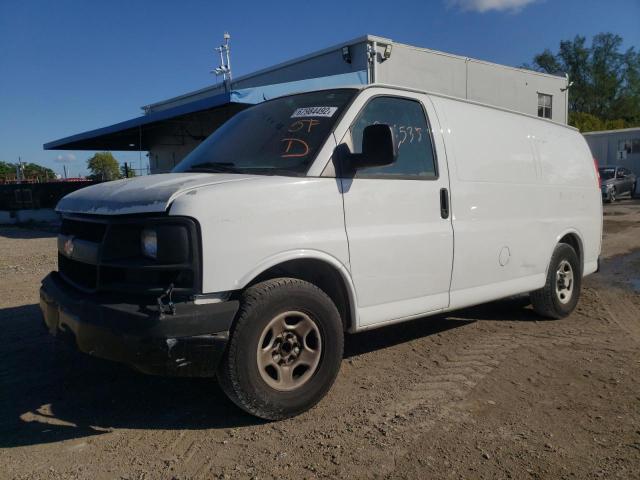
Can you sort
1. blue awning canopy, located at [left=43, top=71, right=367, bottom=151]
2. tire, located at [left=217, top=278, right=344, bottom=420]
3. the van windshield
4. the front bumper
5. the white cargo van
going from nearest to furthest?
1. the front bumper
2. the white cargo van
3. tire, located at [left=217, top=278, right=344, bottom=420]
4. the van windshield
5. blue awning canopy, located at [left=43, top=71, right=367, bottom=151]

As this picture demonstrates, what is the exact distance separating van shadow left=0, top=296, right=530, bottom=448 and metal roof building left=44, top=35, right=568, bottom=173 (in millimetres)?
7065

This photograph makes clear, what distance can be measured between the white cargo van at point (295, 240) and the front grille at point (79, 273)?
0.05 feet

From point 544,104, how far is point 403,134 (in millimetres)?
20301

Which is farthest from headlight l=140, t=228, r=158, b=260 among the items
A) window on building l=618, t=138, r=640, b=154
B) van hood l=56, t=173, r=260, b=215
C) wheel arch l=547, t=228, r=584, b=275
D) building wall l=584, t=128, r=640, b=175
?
window on building l=618, t=138, r=640, b=154

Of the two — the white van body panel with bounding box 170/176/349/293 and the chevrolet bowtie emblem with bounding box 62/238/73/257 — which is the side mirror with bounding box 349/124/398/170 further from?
the chevrolet bowtie emblem with bounding box 62/238/73/257

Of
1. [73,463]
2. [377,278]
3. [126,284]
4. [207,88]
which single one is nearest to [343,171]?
[377,278]

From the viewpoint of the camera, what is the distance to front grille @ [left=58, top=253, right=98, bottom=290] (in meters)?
3.12

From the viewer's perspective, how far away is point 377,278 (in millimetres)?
3578

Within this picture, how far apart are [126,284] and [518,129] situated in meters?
3.85

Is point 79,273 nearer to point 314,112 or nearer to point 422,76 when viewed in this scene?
point 314,112

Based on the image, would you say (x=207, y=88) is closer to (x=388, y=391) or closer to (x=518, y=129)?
(x=518, y=129)

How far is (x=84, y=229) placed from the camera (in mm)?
3285

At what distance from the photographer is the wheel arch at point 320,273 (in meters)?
3.11

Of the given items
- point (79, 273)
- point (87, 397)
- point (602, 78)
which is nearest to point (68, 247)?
point (79, 273)
